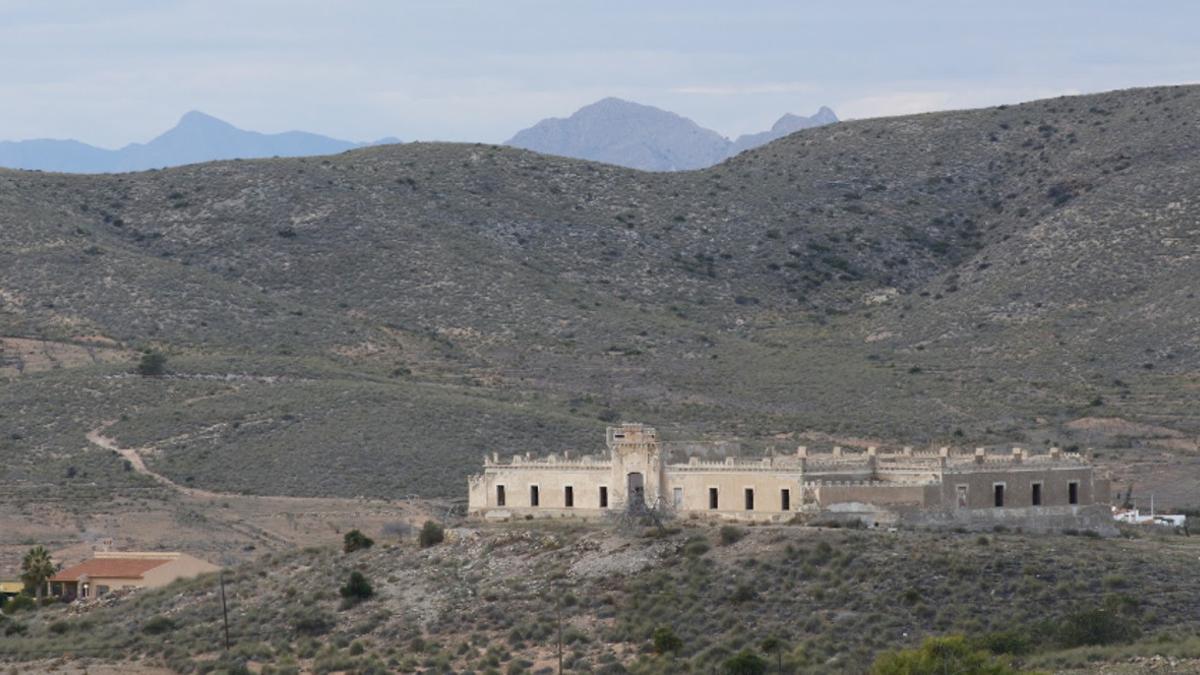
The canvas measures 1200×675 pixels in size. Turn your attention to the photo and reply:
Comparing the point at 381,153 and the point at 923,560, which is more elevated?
the point at 381,153

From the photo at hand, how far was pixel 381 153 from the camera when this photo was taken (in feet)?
488

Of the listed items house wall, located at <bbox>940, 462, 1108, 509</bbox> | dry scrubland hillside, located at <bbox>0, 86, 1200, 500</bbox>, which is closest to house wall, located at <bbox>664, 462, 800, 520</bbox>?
house wall, located at <bbox>940, 462, 1108, 509</bbox>

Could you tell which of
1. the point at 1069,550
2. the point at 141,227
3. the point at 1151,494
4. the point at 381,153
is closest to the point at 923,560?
the point at 1069,550

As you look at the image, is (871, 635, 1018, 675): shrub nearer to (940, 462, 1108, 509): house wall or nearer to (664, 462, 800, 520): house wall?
(940, 462, 1108, 509): house wall

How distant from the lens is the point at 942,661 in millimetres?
52344

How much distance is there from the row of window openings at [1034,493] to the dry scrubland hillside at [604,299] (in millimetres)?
25157

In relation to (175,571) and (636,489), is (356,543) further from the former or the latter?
(636,489)

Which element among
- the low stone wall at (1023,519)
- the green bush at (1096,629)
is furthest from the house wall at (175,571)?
the green bush at (1096,629)

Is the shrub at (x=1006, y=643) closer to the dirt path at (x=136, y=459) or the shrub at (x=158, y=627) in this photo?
the shrub at (x=158, y=627)

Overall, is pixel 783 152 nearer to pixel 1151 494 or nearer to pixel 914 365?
pixel 914 365

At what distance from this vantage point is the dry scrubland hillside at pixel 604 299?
98625mm

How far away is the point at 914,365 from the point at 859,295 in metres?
18.2

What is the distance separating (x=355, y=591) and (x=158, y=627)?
5765mm

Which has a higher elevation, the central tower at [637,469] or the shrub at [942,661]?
the central tower at [637,469]
